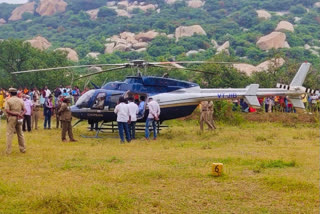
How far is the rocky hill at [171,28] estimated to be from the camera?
11233 cm

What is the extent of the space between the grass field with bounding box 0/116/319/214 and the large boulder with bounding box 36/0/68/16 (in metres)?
168

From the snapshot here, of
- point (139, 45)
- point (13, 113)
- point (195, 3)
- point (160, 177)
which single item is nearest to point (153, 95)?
point (13, 113)

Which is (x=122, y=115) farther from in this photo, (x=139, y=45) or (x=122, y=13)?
(x=122, y=13)

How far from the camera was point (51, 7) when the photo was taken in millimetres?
183000

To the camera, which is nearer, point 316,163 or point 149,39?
point 316,163

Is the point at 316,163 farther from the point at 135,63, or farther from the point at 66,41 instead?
the point at 66,41

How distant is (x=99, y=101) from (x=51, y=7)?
6680 inches

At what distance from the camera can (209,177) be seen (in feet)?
37.0

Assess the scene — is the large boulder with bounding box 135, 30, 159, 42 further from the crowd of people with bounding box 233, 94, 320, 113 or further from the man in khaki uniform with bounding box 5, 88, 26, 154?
the man in khaki uniform with bounding box 5, 88, 26, 154

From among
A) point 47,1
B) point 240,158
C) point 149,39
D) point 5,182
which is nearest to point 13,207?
point 5,182

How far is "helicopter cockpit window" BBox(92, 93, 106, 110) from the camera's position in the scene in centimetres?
1945

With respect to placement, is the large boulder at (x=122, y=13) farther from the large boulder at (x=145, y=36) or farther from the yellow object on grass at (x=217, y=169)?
the yellow object on grass at (x=217, y=169)

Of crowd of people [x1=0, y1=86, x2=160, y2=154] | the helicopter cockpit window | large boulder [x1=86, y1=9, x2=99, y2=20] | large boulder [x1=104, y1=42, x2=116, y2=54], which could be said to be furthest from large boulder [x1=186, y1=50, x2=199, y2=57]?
the helicopter cockpit window

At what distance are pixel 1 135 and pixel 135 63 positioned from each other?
17.7ft
